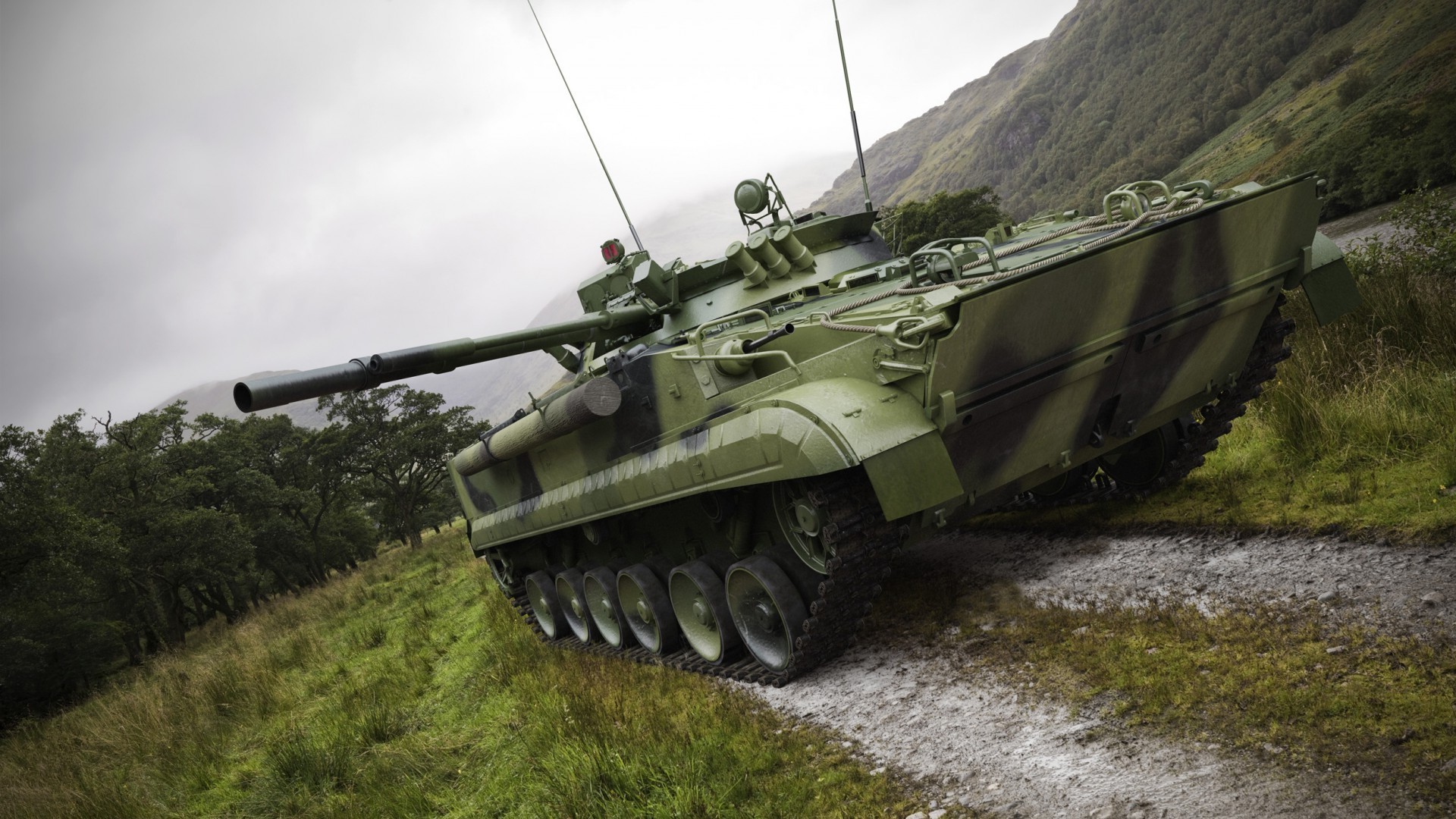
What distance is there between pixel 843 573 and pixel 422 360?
3.28m

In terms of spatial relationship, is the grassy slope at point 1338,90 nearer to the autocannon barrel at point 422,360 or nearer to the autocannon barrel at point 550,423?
the autocannon barrel at point 422,360

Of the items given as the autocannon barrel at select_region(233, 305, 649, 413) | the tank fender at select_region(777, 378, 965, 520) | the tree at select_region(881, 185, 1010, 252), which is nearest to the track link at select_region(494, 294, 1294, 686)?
the tank fender at select_region(777, 378, 965, 520)

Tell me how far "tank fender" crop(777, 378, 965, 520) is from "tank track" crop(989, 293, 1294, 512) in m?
3.07

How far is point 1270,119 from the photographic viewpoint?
78.6 ft

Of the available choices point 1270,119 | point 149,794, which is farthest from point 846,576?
point 1270,119

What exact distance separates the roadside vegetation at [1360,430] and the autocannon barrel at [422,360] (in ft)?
11.8

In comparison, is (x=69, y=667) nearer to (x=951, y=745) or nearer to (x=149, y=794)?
(x=149, y=794)

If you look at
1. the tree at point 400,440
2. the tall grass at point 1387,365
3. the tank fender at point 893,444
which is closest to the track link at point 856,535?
the tank fender at point 893,444

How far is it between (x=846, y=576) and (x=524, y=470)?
13.2 feet

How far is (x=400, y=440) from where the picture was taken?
34219 millimetres

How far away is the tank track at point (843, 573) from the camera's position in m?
4.76

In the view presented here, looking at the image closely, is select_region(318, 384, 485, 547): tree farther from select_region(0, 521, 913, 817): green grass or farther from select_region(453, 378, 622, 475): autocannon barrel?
select_region(453, 378, 622, 475): autocannon barrel

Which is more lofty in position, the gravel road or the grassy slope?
the grassy slope

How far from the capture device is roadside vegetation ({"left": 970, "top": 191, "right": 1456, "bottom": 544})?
17.6 feet
